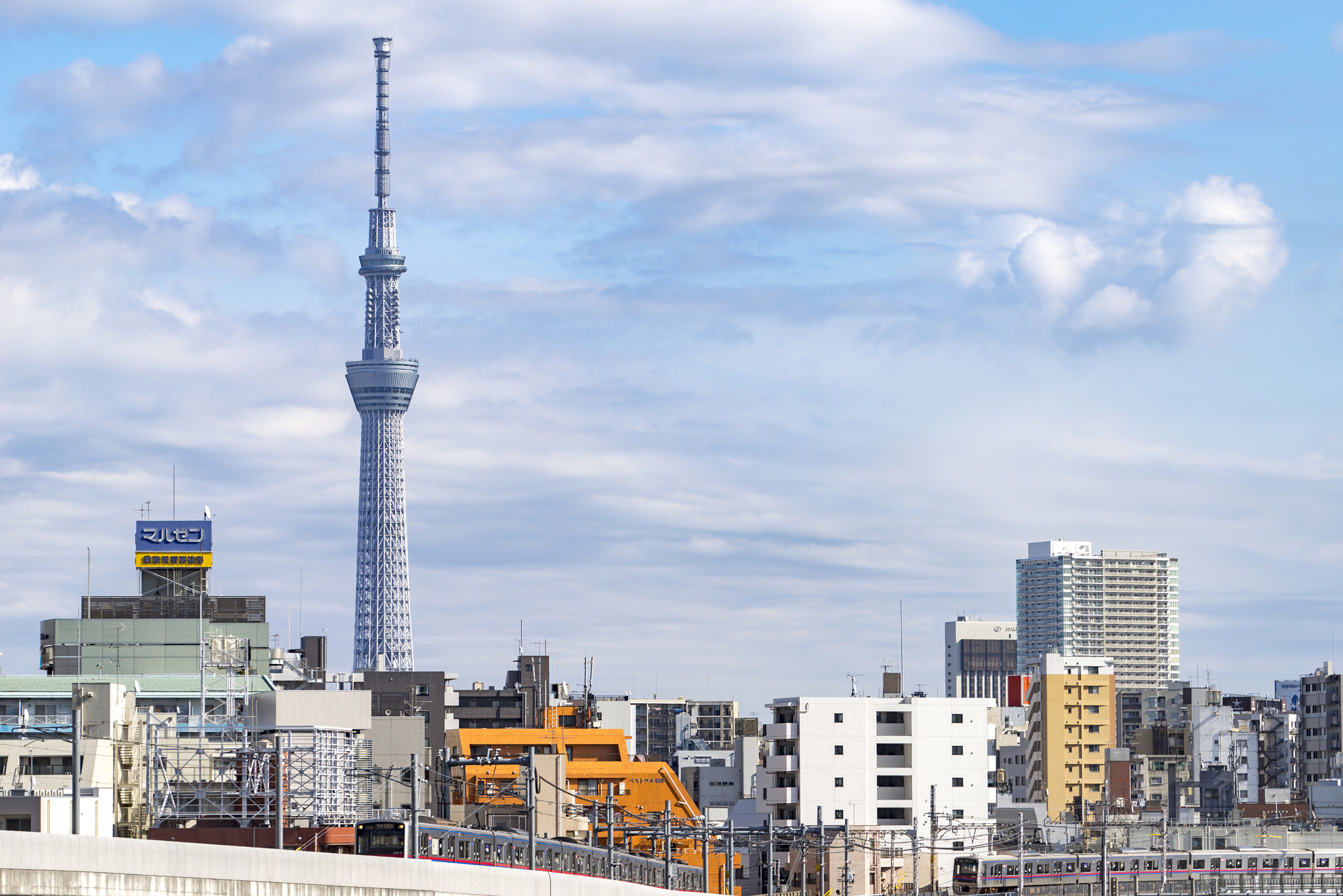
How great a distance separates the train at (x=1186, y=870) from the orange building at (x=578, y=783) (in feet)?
60.7

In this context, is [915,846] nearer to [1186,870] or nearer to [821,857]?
[821,857]

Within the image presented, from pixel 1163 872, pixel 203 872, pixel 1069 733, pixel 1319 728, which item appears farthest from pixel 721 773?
pixel 203 872

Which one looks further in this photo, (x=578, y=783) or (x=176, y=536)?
(x=176, y=536)

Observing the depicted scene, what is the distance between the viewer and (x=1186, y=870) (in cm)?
11331

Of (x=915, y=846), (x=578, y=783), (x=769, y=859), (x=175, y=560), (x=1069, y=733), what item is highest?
(x=175, y=560)

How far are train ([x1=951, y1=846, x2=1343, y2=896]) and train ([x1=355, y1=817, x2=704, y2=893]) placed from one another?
29.4 meters

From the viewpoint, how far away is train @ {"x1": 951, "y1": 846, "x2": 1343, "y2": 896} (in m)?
109

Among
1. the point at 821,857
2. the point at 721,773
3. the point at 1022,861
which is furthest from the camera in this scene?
the point at 721,773

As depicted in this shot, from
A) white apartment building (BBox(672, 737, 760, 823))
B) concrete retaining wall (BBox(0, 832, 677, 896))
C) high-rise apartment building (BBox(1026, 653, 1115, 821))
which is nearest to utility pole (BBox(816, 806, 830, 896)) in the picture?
concrete retaining wall (BBox(0, 832, 677, 896))

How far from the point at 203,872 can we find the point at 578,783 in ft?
268

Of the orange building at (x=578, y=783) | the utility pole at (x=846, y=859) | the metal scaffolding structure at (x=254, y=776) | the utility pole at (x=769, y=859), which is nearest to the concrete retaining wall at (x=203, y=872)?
the metal scaffolding structure at (x=254, y=776)

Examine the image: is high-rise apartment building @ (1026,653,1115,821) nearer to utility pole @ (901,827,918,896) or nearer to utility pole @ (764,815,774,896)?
utility pole @ (901,827,918,896)

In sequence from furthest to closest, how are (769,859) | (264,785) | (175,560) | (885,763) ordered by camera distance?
1. (175,560)
2. (885,763)
3. (769,859)
4. (264,785)

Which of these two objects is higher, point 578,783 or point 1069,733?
point 1069,733
